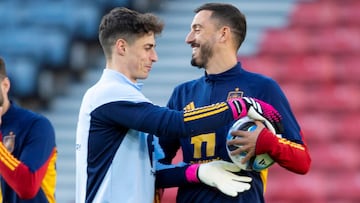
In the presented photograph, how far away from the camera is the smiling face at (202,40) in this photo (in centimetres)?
535

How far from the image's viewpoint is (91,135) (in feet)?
17.0

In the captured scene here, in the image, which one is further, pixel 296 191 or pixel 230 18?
pixel 296 191

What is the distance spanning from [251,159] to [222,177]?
0.15m

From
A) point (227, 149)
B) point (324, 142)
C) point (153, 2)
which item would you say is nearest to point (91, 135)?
point (227, 149)

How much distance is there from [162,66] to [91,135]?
5.78 metres

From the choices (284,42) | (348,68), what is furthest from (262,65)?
(348,68)

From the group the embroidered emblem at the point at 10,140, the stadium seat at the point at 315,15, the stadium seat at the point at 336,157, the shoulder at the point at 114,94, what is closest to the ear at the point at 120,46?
the shoulder at the point at 114,94

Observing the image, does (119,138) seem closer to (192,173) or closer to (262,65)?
(192,173)

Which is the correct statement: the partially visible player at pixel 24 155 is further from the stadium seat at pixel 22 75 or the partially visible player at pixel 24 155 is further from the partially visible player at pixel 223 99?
the stadium seat at pixel 22 75

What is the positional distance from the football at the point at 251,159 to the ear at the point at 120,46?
59 centimetres

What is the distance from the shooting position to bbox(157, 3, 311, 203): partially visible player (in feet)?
16.7

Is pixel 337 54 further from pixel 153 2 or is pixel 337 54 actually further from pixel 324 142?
pixel 153 2

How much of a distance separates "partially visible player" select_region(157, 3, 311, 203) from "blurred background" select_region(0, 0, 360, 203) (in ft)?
11.6

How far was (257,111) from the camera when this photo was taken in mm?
5012
